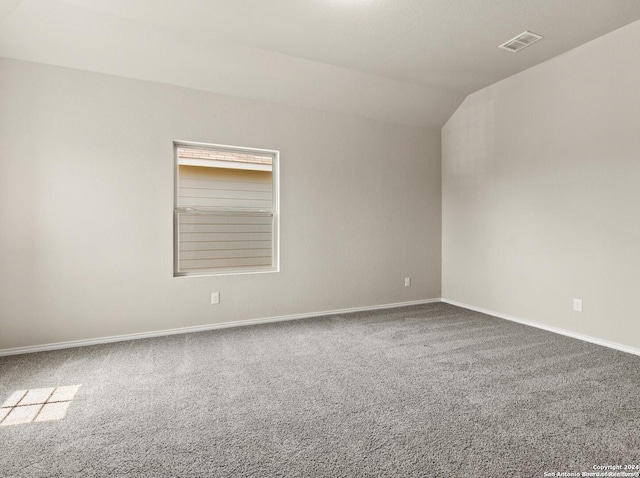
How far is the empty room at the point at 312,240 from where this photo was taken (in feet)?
6.03

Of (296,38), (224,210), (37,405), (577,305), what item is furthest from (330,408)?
(296,38)

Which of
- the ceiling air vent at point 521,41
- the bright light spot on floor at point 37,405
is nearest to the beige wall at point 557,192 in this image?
the ceiling air vent at point 521,41

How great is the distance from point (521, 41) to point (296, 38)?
2.06 meters

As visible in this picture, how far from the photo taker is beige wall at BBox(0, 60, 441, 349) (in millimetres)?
3010

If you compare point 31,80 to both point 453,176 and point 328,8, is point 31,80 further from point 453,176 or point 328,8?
point 453,176

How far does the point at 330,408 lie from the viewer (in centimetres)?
206

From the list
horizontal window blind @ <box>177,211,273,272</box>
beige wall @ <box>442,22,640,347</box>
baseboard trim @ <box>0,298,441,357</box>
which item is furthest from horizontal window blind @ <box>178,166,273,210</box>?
beige wall @ <box>442,22,640,347</box>

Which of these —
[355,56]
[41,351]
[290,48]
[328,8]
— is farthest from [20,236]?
[355,56]

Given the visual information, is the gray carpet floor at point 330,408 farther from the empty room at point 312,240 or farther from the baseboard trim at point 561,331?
the baseboard trim at point 561,331

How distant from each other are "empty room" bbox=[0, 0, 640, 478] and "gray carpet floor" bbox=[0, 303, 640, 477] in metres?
0.02

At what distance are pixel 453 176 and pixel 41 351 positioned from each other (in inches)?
197

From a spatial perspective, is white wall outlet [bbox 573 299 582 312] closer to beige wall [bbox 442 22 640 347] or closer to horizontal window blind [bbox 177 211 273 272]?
beige wall [bbox 442 22 640 347]

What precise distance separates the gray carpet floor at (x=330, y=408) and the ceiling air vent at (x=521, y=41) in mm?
2760

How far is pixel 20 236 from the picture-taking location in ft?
9.80
